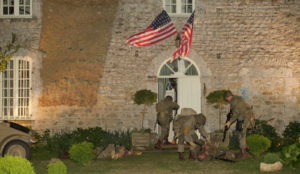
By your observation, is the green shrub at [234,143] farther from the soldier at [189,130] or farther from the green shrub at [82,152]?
the green shrub at [82,152]

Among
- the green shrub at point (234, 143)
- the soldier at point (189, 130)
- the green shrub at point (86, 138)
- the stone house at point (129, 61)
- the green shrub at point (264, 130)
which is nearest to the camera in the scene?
the soldier at point (189, 130)

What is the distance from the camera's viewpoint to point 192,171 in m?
12.5

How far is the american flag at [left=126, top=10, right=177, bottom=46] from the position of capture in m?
18.4

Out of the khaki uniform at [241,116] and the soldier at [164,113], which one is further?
the soldier at [164,113]

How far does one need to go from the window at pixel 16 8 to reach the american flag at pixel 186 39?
503 centimetres

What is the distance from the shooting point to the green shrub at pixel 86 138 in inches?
646

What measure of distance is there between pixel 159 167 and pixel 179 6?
734cm

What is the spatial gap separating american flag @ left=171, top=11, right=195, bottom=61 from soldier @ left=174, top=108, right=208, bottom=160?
434 cm

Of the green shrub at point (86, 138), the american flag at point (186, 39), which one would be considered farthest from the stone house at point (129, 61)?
the green shrub at point (86, 138)

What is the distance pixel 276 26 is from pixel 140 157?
6906 millimetres

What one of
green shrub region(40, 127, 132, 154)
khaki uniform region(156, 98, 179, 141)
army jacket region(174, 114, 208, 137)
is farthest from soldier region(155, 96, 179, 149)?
army jacket region(174, 114, 208, 137)

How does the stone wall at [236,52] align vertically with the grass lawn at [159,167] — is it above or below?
above

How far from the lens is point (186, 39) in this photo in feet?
60.4

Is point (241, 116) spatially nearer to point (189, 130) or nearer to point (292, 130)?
point (189, 130)
